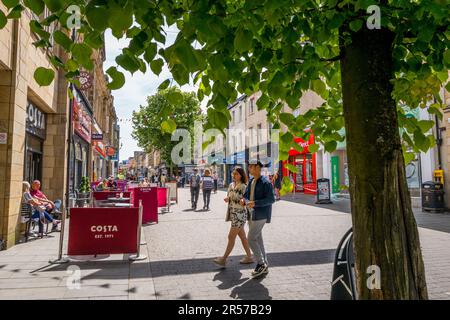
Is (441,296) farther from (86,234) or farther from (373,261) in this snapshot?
(86,234)

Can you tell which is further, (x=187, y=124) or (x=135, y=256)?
(x=187, y=124)

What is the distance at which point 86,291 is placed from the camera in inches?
186

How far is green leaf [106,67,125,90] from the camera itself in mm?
1874

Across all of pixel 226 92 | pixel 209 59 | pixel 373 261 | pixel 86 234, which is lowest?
pixel 86 234

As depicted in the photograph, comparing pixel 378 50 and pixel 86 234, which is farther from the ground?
pixel 378 50

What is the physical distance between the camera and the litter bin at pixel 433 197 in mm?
13164

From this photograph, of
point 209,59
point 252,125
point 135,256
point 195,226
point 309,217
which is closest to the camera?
point 209,59

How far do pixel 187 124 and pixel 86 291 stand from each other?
41.9 metres

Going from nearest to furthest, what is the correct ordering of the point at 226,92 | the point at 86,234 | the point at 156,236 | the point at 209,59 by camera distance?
the point at 209,59, the point at 226,92, the point at 86,234, the point at 156,236

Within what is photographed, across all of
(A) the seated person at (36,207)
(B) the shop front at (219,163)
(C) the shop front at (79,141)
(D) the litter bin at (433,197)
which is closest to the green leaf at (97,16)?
(A) the seated person at (36,207)

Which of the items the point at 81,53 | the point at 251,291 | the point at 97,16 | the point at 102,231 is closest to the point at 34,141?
the point at 102,231

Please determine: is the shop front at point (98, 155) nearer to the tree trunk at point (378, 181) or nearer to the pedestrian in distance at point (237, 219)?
the pedestrian in distance at point (237, 219)

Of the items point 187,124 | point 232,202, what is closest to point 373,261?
point 232,202

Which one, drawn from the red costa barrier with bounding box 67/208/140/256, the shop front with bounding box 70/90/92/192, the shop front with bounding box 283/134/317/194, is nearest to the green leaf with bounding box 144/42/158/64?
the red costa barrier with bounding box 67/208/140/256
